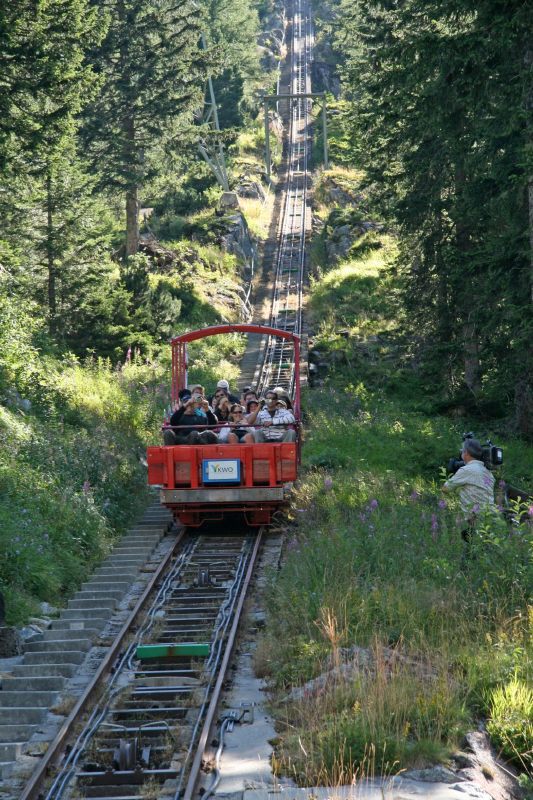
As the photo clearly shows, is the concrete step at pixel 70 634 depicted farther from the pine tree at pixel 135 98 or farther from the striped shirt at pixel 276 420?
the pine tree at pixel 135 98

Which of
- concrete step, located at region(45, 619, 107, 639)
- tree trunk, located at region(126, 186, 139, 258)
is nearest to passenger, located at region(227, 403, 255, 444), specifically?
concrete step, located at region(45, 619, 107, 639)

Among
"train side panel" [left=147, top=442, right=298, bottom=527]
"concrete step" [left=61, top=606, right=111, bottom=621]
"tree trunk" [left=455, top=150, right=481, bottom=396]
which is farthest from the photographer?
"tree trunk" [left=455, top=150, right=481, bottom=396]

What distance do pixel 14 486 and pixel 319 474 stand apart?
5.57m

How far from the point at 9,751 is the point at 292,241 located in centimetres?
5213

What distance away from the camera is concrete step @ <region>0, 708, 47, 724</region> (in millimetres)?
8656

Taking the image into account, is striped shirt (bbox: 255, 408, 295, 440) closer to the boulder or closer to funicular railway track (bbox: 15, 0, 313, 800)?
funicular railway track (bbox: 15, 0, 313, 800)

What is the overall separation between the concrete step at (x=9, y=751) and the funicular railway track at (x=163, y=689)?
1.13 ft

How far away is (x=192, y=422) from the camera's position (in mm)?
17219

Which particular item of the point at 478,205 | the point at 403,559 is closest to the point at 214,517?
the point at 403,559

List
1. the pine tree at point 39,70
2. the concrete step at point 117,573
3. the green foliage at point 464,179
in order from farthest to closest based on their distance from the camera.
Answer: the pine tree at point 39,70, the green foliage at point 464,179, the concrete step at point 117,573

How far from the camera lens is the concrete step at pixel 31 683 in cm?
947

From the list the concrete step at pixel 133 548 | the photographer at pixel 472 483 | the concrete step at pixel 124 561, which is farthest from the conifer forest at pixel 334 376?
the concrete step at pixel 133 548

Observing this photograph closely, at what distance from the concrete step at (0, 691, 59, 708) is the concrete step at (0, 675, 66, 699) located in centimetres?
31

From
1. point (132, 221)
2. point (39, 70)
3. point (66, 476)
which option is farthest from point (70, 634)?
point (132, 221)
